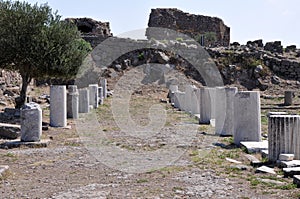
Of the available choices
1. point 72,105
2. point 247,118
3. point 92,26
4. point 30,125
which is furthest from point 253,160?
point 92,26

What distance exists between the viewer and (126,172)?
314 inches

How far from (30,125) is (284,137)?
19.2 feet

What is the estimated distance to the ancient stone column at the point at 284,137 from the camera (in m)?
8.33

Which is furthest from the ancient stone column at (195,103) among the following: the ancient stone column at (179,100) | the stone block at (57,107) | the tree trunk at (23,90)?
the tree trunk at (23,90)

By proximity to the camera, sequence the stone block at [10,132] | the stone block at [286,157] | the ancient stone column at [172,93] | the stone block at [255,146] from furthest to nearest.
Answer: the ancient stone column at [172,93] < the stone block at [10,132] < the stone block at [255,146] < the stone block at [286,157]

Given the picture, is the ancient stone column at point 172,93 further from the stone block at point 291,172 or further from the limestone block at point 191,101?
the stone block at point 291,172

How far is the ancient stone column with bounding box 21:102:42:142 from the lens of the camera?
10891 millimetres

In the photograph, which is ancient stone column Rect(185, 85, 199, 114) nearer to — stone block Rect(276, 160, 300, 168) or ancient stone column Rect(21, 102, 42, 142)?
ancient stone column Rect(21, 102, 42, 142)

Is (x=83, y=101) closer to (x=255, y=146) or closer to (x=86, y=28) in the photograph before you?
(x=255, y=146)

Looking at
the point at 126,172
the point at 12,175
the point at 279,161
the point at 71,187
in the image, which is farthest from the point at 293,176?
the point at 12,175

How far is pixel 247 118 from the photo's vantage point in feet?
36.0

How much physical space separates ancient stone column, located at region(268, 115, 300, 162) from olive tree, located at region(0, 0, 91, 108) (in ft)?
32.5

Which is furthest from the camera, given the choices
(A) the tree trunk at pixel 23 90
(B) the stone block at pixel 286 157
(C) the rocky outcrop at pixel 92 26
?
(C) the rocky outcrop at pixel 92 26

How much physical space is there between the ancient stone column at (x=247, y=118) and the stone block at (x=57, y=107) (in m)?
5.79
